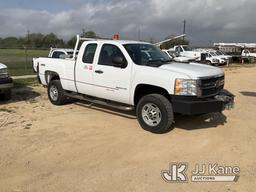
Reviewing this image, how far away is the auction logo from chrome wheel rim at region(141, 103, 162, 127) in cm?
159

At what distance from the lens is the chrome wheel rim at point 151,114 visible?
6.62m

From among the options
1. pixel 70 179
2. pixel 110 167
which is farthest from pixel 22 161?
pixel 110 167

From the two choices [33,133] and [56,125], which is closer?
[33,133]

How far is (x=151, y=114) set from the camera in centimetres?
674

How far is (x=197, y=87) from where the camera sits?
6.22 meters

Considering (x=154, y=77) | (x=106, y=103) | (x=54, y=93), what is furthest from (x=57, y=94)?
(x=154, y=77)

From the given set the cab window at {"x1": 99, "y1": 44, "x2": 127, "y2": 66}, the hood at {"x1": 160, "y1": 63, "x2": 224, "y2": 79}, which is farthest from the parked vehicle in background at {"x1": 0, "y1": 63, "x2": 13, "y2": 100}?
the hood at {"x1": 160, "y1": 63, "x2": 224, "y2": 79}

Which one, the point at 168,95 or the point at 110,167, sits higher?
the point at 168,95

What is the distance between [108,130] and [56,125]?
49.4 inches

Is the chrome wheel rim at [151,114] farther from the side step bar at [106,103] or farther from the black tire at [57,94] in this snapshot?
the black tire at [57,94]

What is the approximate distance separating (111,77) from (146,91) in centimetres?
92

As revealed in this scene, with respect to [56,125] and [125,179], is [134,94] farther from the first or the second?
[125,179]

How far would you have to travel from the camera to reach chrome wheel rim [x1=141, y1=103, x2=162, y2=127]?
6625 mm

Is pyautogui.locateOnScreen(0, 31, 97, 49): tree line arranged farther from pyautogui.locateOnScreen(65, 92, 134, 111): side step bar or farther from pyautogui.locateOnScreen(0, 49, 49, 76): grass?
pyautogui.locateOnScreen(65, 92, 134, 111): side step bar
